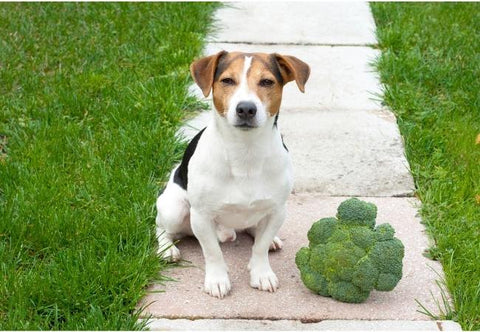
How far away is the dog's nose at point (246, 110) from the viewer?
3.90m

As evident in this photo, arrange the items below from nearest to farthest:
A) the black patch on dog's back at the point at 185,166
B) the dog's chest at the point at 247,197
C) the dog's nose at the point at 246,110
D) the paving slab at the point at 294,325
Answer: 1. the dog's nose at the point at 246,110
2. the paving slab at the point at 294,325
3. the dog's chest at the point at 247,197
4. the black patch on dog's back at the point at 185,166

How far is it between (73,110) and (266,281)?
8.73 feet

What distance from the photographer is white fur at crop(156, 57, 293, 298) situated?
4168 mm

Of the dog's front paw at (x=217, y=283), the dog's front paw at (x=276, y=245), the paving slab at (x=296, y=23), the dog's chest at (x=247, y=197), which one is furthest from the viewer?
the paving slab at (x=296, y=23)

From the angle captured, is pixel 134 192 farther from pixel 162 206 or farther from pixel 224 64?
pixel 224 64

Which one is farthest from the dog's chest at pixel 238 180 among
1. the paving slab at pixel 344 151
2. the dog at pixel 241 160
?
the paving slab at pixel 344 151

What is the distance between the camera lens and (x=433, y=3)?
28.2 feet

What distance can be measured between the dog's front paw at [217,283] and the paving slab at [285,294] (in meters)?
0.03

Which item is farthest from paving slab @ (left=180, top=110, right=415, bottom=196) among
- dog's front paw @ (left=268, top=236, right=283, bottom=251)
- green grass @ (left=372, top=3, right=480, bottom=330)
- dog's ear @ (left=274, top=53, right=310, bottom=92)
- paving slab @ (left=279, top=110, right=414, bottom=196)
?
dog's ear @ (left=274, top=53, right=310, bottom=92)

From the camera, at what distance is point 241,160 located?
13.8 feet

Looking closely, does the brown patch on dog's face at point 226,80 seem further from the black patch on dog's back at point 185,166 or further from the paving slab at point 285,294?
the paving slab at point 285,294

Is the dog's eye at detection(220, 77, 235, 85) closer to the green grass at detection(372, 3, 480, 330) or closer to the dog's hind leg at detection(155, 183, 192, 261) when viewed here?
the dog's hind leg at detection(155, 183, 192, 261)

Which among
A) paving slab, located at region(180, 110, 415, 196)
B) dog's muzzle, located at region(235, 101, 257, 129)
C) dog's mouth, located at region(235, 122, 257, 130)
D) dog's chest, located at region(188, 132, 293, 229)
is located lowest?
paving slab, located at region(180, 110, 415, 196)

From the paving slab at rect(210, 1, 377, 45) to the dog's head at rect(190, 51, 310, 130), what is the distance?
12.1 ft
